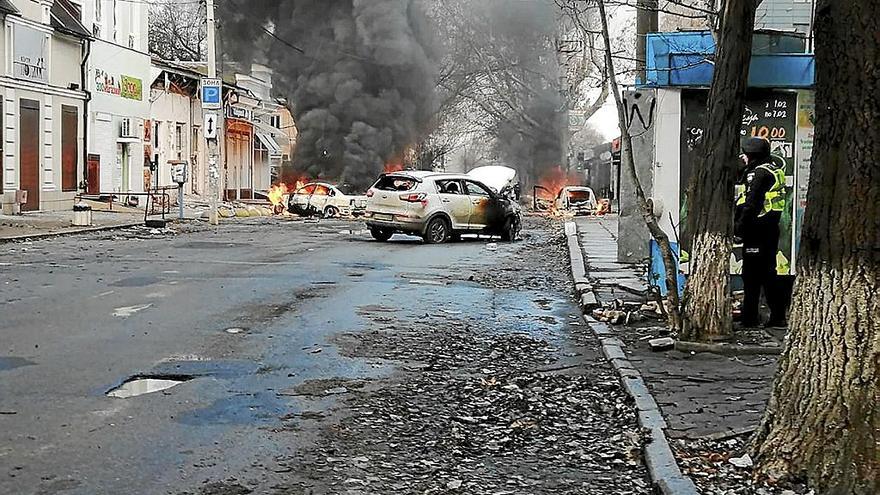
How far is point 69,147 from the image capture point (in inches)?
1286

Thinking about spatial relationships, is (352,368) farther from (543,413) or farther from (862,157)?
(862,157)

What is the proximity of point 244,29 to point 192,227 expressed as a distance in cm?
1987

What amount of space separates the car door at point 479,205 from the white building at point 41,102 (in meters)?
12.7

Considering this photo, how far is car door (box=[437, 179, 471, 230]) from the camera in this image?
24234mm

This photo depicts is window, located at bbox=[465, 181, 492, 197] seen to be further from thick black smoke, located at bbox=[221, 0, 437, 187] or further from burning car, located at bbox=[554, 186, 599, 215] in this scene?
burning car, located at bbox=[554, 186, 599, 215]

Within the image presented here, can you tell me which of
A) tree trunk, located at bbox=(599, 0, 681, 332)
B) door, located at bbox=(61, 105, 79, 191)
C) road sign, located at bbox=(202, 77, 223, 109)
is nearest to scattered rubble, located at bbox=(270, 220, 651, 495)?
tree trunk, located at bbox=(599, 0, 681, 332)

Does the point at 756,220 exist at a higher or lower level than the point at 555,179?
lower

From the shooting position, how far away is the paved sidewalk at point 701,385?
22.5ft

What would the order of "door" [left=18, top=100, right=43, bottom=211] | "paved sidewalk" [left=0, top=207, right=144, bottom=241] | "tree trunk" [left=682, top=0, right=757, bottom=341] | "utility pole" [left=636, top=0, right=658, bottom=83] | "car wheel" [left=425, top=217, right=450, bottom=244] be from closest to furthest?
1. "tree trunk" [left=682, top=0, right=757, bottom=341]
2. "utility pole" [left=636, top=0, right=658, bottom=83]
3. "paved sidewalk" [left=0, top=207, right=144, bottom=241]
4. "car wheel" [left=425, top=217, right=450, bottom=244]
5. "door" [left=18, top=100, right=43, bottom=211]

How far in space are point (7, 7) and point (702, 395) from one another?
25542mm

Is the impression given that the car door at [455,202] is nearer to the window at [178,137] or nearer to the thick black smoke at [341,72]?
the thick black smoke at [341,72]

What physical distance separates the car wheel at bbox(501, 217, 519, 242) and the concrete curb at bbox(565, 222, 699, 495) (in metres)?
12.8

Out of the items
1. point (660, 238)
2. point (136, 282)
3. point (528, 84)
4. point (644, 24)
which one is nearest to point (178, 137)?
point (528, 84)

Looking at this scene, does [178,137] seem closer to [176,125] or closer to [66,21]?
[176,125]
